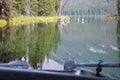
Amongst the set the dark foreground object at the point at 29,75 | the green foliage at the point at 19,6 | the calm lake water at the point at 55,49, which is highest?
the dark foreground object at the point at 29,75

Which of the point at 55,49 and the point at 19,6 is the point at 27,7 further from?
the point at 55,49

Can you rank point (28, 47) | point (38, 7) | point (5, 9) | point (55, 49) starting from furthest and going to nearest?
point (38, 7) < point (5, 9) < point (55, 49) < point (28, 47)

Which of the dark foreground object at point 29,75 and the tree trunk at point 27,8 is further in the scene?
→ the tree trunk at point 27,8

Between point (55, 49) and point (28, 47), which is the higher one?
point (28, 47)

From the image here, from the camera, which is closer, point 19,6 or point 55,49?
point 55,49

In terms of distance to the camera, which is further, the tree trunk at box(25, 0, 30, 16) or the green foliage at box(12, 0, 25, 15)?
the tree trunk at box(25, 0, 30, 16)

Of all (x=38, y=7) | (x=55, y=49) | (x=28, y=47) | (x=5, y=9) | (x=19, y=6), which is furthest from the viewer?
(x=38, y=7)

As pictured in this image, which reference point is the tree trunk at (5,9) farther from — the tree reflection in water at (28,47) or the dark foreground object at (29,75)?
the dark foreground object at (29,75)

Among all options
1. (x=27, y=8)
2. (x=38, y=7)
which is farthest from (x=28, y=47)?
(x=38, y=7)

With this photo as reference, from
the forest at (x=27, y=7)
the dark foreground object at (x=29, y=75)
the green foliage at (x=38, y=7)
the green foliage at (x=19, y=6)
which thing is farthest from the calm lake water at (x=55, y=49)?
the green foliage at (x=38, y=7)

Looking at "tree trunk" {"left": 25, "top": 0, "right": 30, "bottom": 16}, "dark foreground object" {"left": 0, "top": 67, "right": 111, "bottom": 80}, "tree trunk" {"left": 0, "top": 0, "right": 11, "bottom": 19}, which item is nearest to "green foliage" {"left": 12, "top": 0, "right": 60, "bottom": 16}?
"tree trunk" {"left": 25, "top": 0, "right": 30, "bottom": 16}

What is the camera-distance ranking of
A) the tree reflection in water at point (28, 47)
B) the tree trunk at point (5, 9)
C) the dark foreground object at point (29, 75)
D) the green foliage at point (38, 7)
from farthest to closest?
the green foliage at point (38, 7) < the tree trunk at point (5, 9) < the tree reflection in water at point (28, 47) < the dark foreground object at point (29, 75)

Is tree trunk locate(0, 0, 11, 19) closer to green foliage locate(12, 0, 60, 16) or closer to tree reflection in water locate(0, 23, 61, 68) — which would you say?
green foliage locate(12, 0, 60, 16)

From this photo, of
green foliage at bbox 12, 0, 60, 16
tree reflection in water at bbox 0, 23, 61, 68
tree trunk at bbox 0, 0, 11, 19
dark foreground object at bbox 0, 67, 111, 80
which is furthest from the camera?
green foliage at bbox 12, 0, 60, 16
